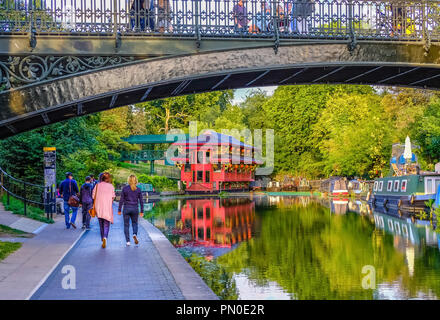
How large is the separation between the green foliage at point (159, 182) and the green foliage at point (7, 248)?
46.4 metres

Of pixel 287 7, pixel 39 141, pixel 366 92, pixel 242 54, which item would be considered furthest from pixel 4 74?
pixel 366 92

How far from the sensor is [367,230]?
2211 cm

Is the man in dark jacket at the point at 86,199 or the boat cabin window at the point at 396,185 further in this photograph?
the boat cabin window at the point at 396,185

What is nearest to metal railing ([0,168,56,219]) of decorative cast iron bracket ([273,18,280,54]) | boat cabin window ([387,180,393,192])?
decorative cast iron bracket ([273,18,280,54])

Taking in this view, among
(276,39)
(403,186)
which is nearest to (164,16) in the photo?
(276,39)

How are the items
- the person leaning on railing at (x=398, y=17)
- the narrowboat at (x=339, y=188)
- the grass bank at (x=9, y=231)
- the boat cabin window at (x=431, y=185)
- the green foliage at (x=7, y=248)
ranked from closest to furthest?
the green foliage at (x=7, y=248) < the person leaning on railing at (x=398, y=17) < the grass bank at (x=9, y=231) < the boat cabin window at (x=431, y=185) < the narrowboat at (x=339, y=188)

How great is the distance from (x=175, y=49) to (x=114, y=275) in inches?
234

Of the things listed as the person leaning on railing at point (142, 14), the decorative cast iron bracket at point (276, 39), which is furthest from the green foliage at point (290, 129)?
the decorative cast iron bracket at point (276, 39)

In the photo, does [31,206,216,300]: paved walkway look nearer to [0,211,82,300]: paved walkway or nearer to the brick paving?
the brick paving

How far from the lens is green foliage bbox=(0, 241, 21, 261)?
13.6 meters

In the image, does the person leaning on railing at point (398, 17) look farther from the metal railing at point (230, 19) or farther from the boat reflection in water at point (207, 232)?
the boat reflection in water at point (207, 232)

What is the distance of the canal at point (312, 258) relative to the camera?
1068 cm
